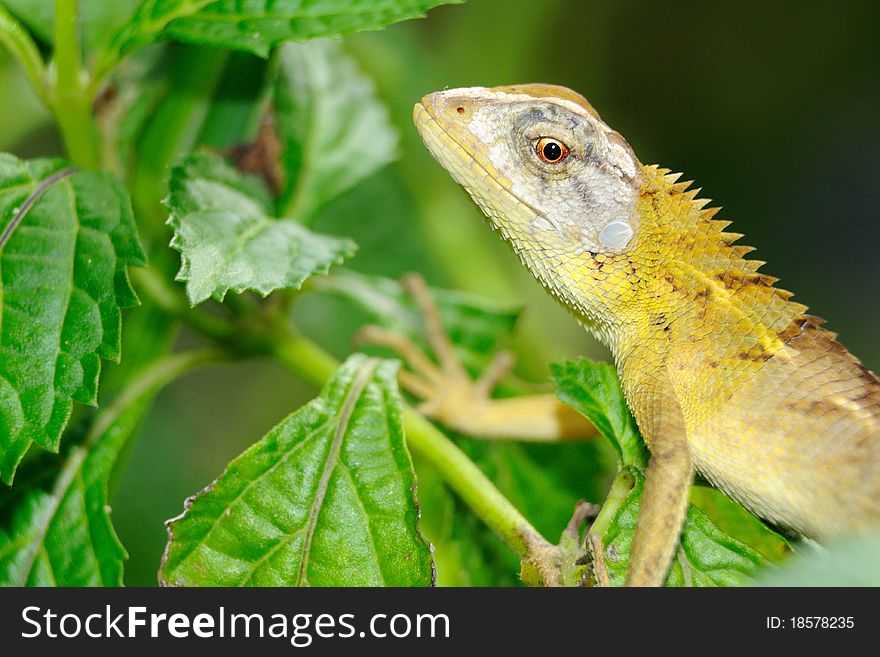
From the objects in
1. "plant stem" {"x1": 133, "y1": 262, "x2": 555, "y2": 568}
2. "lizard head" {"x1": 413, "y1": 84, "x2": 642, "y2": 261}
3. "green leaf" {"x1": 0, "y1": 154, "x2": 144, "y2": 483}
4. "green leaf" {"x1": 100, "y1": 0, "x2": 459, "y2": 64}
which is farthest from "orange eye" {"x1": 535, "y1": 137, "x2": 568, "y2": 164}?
"green leaf" {"x1": 0, "y1": 154, "x2": 144, "y2": 483}

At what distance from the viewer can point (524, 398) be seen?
314 cm

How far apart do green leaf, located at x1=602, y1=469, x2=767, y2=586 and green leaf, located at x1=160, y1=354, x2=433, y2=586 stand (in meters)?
0.42

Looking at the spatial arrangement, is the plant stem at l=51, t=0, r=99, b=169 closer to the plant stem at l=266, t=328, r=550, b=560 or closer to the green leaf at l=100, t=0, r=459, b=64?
the green leaf at l=100, t=0, r=459, b=64

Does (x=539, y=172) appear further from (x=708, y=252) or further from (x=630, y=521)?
(x=630, y=521)

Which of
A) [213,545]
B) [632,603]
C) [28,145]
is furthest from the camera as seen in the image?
[28,145]

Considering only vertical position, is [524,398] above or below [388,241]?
below

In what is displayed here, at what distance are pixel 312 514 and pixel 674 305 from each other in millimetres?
1170

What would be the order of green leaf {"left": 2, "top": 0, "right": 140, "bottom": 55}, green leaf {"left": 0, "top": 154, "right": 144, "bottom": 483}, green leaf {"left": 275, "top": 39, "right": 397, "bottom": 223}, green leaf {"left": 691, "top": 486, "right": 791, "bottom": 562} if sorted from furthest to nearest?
1. green leaf {"left": 275, "top": 39, "right": 397, "bottom": 223}
2. green leaf {"left": 2, "top": 0, "right": 140, "bottom": 55}
3. green leaf {"left": 691, "top": 486, "right": 791, "bottom": 562}
4. green leaf {"left": 0, "top": 154, "right": 144, "bottom": 483}

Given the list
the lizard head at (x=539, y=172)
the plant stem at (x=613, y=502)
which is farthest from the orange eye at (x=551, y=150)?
the plant stem at (x=613, y=502)

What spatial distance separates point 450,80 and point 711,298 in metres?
2.21

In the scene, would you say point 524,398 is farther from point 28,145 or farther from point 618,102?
point 28,145

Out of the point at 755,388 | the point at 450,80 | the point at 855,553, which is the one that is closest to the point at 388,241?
the point at 450,80

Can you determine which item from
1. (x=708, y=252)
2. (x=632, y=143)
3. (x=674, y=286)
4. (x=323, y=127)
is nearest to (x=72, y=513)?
(x=323, y=127)

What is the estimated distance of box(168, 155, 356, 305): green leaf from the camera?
186cm
